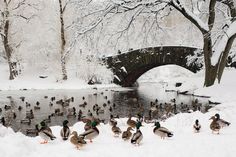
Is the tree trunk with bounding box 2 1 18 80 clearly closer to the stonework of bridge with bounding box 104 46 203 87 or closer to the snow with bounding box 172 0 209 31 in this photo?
the stonework of bridge with bounding box 104 46 203 87

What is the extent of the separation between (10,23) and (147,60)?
18.0 m

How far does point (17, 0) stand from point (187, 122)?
3855 centimetres

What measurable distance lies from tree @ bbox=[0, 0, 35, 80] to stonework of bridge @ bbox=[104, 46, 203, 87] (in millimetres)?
11248

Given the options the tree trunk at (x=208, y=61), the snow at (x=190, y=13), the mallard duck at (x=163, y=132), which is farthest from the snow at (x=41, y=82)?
the mallard duck at (x=163, y=132)

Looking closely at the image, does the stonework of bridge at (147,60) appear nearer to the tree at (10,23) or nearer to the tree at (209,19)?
the tree at (209,19)

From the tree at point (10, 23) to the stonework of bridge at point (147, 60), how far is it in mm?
11248

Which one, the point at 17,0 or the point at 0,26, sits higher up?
the point at 17,0

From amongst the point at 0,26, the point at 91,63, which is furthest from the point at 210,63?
the point at 0,26

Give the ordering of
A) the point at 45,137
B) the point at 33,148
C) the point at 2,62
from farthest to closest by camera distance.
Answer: the point at 2,62 → the point at 45,137 → the point at 33,148

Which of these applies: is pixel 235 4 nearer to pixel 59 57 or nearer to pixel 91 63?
pixel 91 63

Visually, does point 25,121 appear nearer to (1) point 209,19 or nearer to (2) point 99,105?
(2) point 99,105

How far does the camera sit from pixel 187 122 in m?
14.7

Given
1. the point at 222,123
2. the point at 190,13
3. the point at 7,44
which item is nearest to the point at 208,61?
the point at 190,13

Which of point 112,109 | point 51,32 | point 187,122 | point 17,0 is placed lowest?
point 112,109
